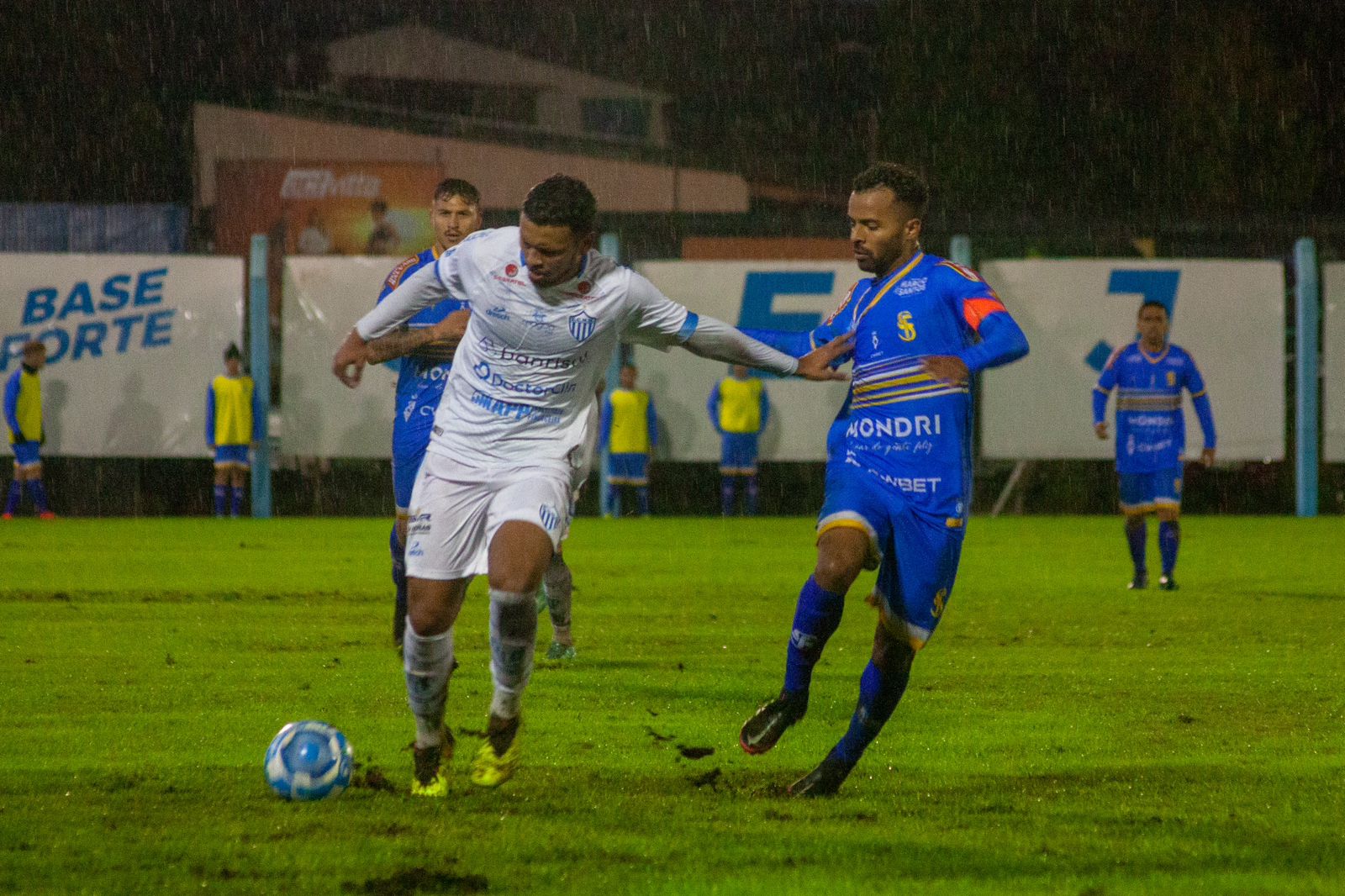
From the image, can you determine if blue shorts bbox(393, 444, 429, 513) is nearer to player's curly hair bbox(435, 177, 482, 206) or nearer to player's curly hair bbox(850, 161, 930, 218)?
player's curly hair bbox(435, 177, 482, 206)

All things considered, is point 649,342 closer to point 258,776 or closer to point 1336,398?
point 258,776

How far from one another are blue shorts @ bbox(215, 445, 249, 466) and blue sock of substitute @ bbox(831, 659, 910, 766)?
17346 mm

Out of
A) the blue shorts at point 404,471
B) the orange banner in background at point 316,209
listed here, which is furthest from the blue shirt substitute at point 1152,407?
the orange banner in background at point 316,209

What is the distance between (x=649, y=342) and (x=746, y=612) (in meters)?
6.26

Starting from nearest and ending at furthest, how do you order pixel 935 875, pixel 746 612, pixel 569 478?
pixel 935 875 → pixel 569 478 → pixel 746 612

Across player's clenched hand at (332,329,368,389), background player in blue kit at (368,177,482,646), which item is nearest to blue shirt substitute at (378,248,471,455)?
background player in blue kit at (368,177,482,646)

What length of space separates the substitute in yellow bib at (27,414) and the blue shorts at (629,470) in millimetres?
6859

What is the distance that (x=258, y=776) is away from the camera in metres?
6.08

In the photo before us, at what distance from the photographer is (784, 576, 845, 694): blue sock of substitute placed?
5875mm

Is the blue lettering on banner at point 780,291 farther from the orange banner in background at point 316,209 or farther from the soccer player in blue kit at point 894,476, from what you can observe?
the soccer player in blue kit at point 894,476

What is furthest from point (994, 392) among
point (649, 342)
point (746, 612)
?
point (649, 342)

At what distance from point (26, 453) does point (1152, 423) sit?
45.0 ft

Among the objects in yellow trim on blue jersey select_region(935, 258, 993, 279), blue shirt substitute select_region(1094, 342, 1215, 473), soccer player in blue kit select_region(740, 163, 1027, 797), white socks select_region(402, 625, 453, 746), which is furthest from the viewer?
blue shirt substitute select_region(1094, 342, 1215, 473)

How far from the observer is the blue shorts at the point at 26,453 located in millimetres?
22078
